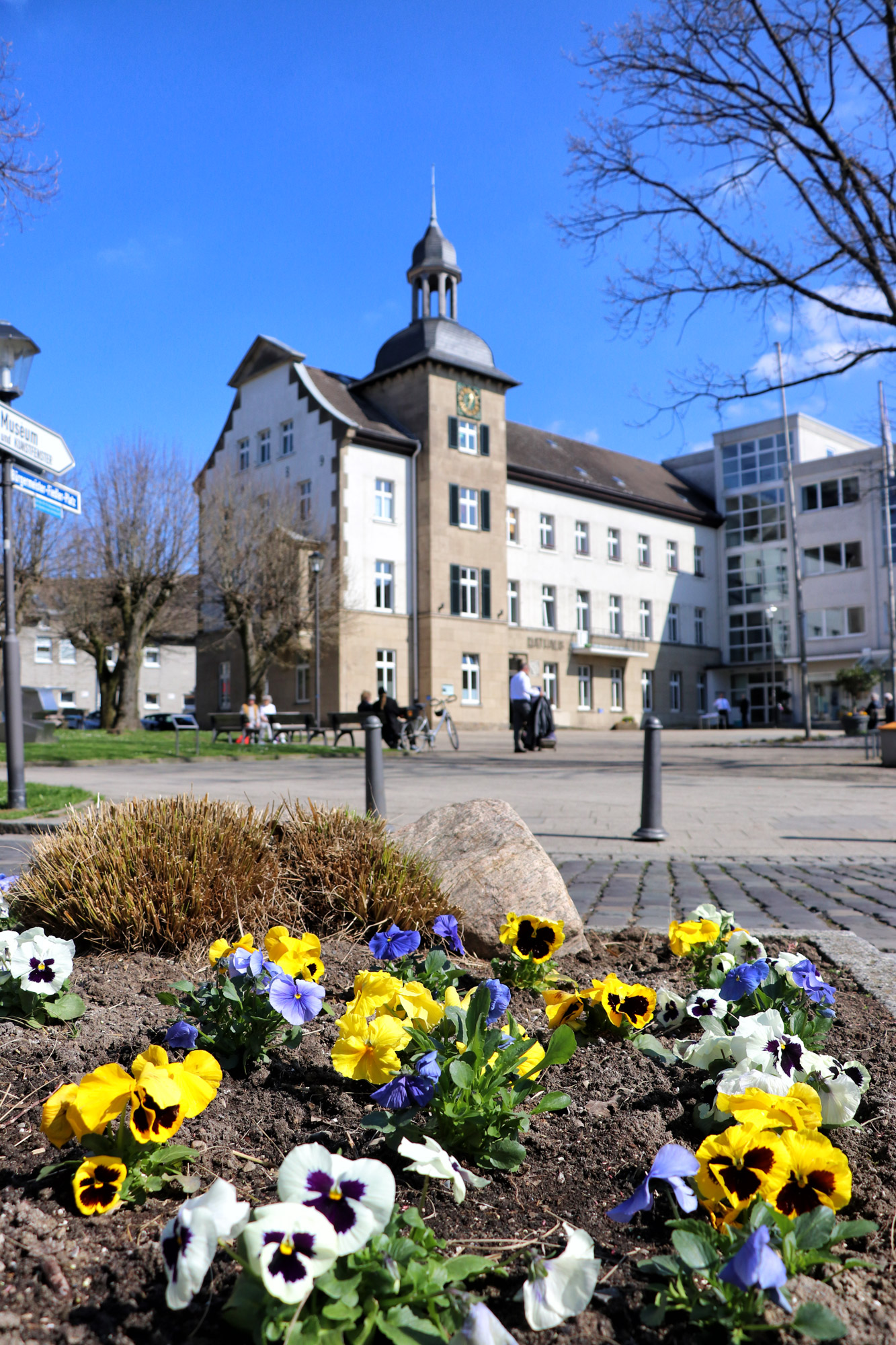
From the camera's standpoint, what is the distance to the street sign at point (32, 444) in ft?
28.8

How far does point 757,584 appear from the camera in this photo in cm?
5556

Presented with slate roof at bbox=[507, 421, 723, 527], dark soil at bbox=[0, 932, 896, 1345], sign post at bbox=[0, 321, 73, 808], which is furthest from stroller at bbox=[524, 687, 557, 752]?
slate roof at bbox=[507, 421, 723, 527]

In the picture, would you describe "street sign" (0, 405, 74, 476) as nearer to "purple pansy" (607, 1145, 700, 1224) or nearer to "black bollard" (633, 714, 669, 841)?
"black bollard" (633, 714, 669, 841)

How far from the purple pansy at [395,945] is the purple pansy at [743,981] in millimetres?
759

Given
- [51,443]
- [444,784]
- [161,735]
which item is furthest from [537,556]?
[51,443]

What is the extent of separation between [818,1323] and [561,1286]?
1.08ft

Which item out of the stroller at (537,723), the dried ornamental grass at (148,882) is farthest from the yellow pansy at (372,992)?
the stroller at (537,723)

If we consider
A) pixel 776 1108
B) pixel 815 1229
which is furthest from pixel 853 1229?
pixel 776 1108

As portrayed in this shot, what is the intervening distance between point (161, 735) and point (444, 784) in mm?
18422

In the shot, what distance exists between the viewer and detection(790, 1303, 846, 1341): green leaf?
1.28m

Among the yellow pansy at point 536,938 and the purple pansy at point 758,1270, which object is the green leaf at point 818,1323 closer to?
the purple pansy at point 758,1270

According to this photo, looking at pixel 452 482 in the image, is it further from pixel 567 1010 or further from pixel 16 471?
pixel 567 1010

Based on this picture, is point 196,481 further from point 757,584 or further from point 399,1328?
point 399,1328

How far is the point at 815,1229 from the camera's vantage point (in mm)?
1475
